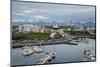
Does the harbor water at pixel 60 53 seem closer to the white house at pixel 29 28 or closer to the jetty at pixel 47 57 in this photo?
the jetty at pixel 47 57

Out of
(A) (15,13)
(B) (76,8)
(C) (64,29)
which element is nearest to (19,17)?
(A) (15,13)

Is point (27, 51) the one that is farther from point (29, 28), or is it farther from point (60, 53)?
point (60, 53)

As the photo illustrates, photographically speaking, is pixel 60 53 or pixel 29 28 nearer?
pixel 29 28

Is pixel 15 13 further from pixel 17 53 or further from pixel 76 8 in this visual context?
pixel 76 8

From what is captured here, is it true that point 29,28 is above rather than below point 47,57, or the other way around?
above

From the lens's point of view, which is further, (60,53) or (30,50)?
(60,53)

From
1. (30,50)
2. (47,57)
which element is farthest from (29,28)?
(47,57)

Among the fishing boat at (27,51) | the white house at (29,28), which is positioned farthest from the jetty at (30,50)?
the white house at (29,28)

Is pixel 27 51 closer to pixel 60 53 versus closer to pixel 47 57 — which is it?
pixel 47 57

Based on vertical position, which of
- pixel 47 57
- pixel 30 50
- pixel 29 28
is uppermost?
pixel 29 28
